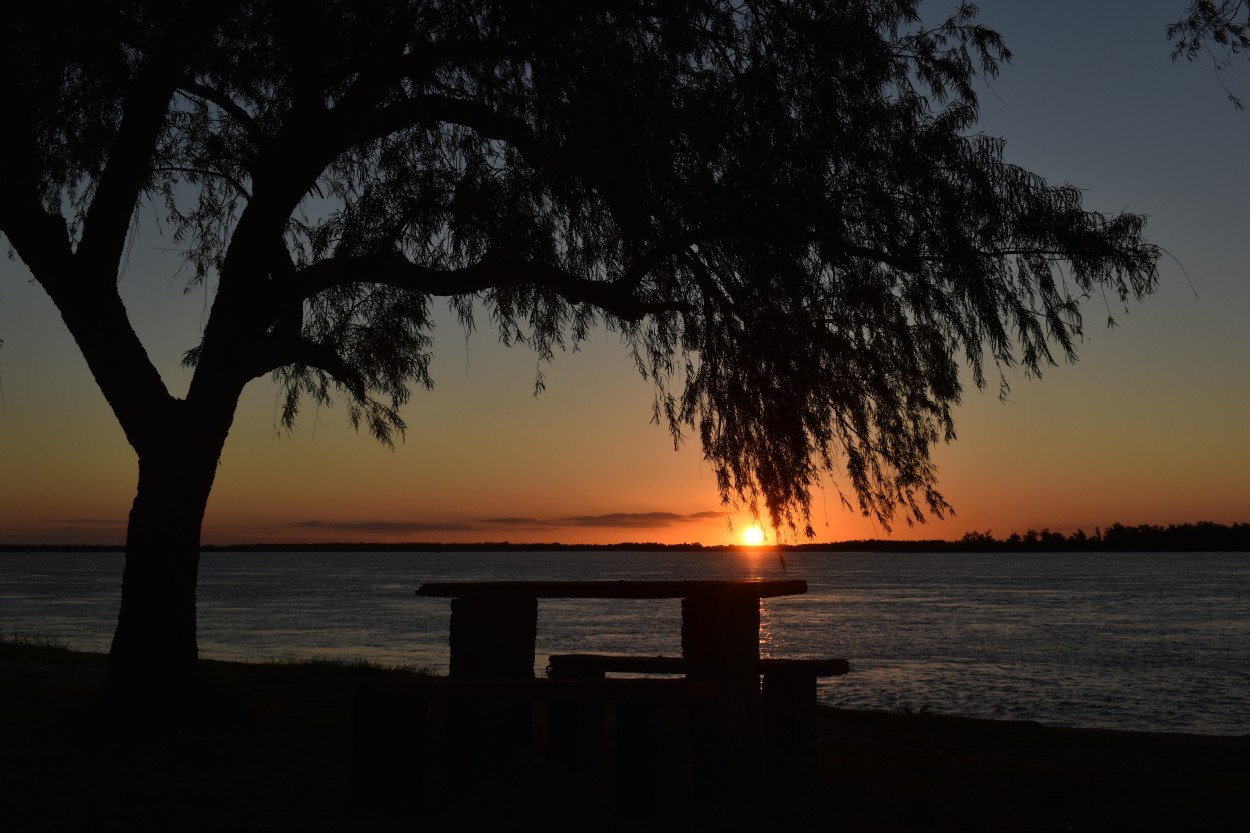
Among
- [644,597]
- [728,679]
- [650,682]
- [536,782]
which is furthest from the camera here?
[536,782]

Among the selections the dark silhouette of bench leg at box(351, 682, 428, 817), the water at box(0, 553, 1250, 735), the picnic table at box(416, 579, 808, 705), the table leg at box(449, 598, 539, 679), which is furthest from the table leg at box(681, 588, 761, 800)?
the water at box(0, 553, 1250, 735)

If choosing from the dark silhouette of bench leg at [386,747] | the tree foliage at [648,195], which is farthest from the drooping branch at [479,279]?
the dark silhouette of bench leg at [386,747]

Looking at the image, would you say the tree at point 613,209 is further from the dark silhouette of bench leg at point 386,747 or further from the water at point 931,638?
the water at point 931,638

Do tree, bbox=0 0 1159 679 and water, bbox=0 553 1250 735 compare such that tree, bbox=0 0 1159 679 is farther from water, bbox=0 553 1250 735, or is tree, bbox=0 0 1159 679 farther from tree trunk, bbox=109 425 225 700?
water, bbox=0 553 1250 735

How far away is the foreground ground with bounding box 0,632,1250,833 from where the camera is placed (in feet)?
19.7

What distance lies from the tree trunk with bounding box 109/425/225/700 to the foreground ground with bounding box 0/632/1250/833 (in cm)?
30

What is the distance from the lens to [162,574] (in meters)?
8.98

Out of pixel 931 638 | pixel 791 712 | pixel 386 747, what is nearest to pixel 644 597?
pixel 791 712

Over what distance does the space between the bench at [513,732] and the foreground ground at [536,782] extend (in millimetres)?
85

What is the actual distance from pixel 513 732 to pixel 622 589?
1472mm

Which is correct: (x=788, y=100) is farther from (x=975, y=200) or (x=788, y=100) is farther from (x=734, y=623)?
(x=734, y=623)

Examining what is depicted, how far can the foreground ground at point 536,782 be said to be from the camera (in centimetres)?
599

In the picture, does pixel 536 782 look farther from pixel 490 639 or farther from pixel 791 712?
pixel 791 712

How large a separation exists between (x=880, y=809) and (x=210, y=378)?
625 cm
